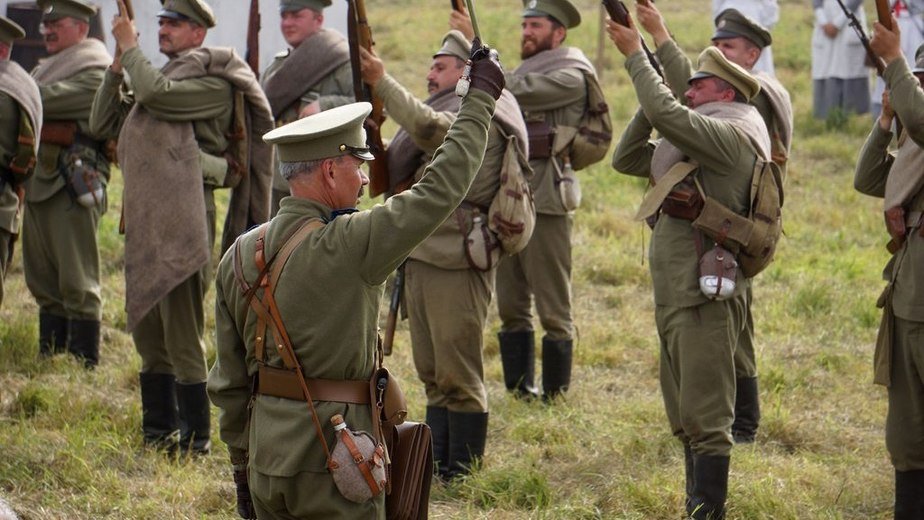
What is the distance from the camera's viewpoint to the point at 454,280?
6.66 meters

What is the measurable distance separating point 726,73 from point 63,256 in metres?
4.49

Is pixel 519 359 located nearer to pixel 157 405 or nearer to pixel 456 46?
pixel 157 405

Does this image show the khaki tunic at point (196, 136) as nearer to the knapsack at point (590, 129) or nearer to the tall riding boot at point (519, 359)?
the tall riding boot at point (519, 359)

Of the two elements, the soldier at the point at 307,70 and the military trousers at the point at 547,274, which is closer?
the soldier at the point at 307,70

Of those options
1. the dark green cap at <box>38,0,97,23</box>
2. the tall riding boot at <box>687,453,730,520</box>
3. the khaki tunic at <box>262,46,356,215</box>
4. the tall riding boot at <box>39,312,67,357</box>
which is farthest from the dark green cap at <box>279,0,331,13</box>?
the tall riding boot at <box>687,453,730,520</box>

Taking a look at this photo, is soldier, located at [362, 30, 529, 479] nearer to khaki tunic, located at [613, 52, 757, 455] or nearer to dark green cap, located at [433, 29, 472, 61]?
dark green cap, located at [433, 29, 472, 61]

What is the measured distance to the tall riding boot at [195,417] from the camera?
7.11m

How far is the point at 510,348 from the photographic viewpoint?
839 centimetres

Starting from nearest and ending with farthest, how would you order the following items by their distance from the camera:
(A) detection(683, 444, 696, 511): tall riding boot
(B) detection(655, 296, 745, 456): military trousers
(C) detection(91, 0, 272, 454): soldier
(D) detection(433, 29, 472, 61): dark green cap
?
(B) detection(655, 296, 745, 456): military trousers, (A) detection(683, 444, 696, 511): tall riding boot, (D) detection(433, 29, 472, 61): dark green cap, (C) detection(91, 0, 272, 454): soldier

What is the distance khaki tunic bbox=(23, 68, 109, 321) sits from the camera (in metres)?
8.16

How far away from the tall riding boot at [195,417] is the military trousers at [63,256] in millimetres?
1822

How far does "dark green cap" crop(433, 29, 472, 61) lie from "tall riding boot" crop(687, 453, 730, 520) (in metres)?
2.23

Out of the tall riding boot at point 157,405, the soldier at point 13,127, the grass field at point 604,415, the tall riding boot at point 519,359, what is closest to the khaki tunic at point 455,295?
the grass field at point 604,415

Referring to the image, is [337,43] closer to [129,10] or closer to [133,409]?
[129,10]
